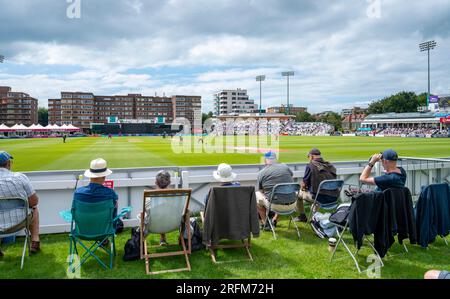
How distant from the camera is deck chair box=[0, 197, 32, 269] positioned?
4102mm

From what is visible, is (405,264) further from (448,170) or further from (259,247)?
(448,170)

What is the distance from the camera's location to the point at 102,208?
4008 mm

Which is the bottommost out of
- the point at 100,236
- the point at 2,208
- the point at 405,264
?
the point at 405,264

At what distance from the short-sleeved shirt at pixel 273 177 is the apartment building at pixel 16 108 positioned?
394 ft

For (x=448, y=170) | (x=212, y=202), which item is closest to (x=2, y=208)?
(x=212, y=202)

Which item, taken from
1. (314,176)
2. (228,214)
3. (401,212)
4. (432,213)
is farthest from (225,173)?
(432,213)

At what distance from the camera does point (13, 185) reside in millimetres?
4309

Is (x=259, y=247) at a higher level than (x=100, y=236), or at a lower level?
lower

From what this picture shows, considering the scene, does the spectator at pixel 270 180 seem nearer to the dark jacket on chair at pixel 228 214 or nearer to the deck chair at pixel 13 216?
the dark jacket on chair at pixel 228 214

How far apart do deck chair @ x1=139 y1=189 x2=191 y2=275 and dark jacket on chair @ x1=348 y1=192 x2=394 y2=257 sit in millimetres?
2017
